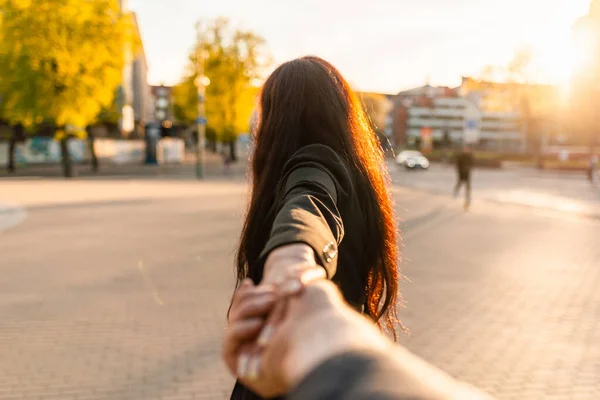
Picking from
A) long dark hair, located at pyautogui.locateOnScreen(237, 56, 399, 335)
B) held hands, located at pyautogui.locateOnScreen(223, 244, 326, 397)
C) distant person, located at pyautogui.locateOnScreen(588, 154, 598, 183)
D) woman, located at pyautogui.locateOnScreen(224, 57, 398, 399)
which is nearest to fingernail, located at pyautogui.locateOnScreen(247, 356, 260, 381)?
held hands, located at pyautogui.locateOnScreen(223, 244, 326, 397)

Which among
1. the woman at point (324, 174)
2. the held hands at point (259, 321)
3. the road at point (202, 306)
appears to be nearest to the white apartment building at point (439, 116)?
the road at point (202, 306)

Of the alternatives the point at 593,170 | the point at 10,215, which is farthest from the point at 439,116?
the point at 10,215

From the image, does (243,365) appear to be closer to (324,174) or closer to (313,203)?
(313,203)

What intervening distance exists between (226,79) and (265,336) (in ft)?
163

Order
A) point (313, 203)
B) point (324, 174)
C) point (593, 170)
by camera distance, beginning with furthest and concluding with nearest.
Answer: point (593, 170)
point (324, 174)
point (313, 203)

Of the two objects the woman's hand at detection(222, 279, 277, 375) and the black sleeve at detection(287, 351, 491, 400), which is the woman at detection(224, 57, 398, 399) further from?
the black sleeve at detection(287, 351, 491, 400)

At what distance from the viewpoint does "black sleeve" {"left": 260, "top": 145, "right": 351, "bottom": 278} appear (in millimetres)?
1103

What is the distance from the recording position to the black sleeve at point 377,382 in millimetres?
557

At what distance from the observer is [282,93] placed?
5.70 ft

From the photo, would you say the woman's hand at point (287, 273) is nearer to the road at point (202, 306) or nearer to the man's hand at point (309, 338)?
the man's hand at point (309, 338)

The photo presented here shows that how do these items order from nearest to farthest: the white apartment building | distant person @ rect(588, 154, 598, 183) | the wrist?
1. the wrist
2. distant person @ rect(588, 154, 598, 183)
3. the white apartment building

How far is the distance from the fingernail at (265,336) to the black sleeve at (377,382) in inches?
3.7

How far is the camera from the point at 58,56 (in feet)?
102

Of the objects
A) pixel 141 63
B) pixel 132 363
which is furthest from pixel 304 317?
pixel 141 63
